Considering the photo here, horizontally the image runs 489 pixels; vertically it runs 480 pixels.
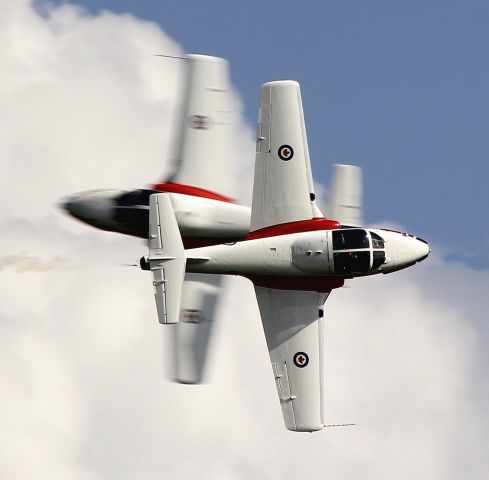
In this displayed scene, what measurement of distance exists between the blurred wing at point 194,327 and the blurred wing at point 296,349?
1.54 m

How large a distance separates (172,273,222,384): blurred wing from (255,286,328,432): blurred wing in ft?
5.05

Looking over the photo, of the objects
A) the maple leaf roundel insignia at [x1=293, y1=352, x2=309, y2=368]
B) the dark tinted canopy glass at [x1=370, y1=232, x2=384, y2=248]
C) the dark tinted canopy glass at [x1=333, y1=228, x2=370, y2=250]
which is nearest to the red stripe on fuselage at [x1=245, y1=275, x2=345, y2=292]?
the dark tinted canopy glass at [x1=333, y1=228, x2=370, y2=250]

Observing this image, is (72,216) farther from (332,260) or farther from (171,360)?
(332,260)

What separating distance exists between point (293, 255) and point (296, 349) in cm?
253

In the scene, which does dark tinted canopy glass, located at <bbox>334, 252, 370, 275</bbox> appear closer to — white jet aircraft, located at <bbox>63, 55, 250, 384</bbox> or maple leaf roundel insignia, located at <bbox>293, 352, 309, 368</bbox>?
maple leaf roundel insignia, located at <bbox>293, 352, 309, 368</bbox>

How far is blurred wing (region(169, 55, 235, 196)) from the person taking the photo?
1492 inches

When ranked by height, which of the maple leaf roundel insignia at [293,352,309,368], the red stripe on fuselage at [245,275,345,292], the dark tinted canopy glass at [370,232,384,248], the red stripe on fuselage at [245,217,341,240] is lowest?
the maple leaf roundel insignia at [293,352,309,368]

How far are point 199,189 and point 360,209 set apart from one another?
4433 millimetres

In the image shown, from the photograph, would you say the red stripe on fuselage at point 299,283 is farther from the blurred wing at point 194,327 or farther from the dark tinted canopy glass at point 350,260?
the blurred wing at point 194,327

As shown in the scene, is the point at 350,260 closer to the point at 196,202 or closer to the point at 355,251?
the point at 355,251

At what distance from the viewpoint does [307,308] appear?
36.3 metres

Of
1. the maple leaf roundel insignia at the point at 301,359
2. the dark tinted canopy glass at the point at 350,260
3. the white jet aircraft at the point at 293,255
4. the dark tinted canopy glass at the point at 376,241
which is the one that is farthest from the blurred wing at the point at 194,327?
the dark tinted canopy glass at the point at 376,241

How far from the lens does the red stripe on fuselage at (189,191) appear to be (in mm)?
37719

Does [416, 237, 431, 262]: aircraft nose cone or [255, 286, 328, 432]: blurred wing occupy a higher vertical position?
[416, 237, 431, 262]: aircraft nose cone
